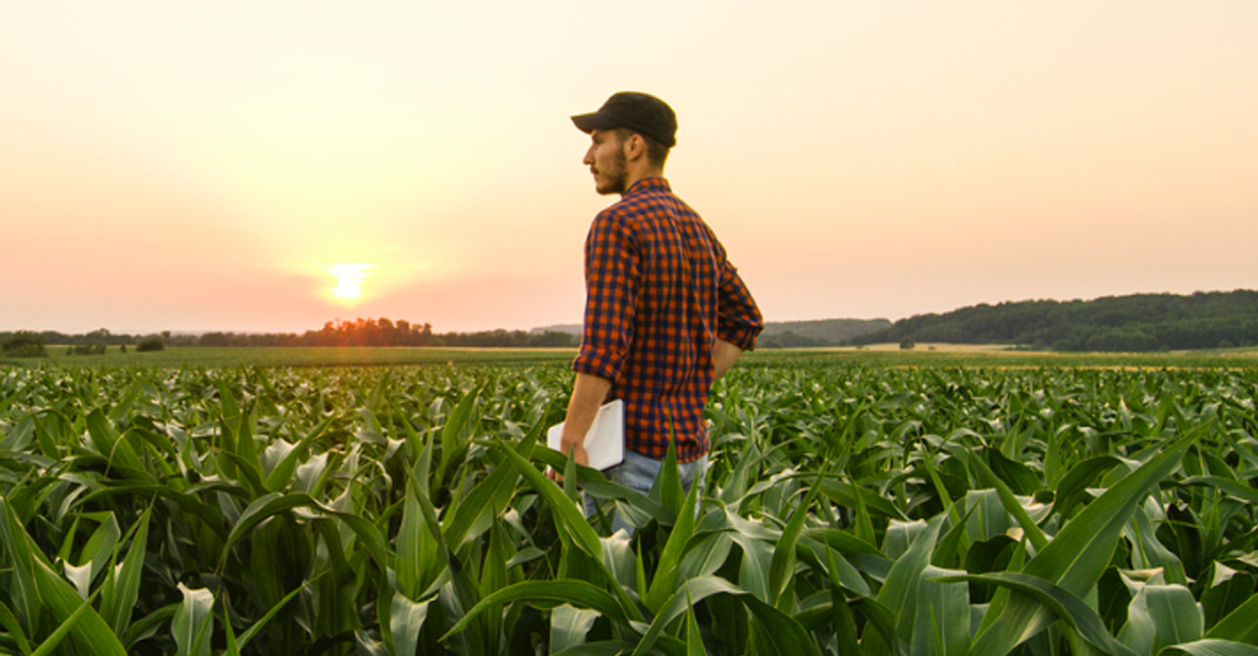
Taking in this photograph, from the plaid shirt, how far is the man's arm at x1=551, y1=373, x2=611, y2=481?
0.04m

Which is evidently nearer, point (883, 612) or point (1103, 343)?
point (883, 612)

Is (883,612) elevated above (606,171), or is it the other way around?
(606,171)

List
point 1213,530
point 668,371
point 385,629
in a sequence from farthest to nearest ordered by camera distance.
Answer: point 668,371 → point 1213,530 → point 385,629

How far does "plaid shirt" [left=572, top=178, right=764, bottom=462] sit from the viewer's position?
6.91 feet

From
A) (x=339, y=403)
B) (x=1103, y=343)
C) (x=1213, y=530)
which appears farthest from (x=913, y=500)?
(x=1103, y=343)

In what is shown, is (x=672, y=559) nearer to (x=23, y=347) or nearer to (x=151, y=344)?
(x=23, y=347)

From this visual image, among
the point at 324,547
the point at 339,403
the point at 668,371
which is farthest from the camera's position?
the point at 339,403

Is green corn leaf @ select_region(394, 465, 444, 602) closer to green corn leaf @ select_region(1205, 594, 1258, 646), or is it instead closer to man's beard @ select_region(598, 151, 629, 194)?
green corn leaf @ select_region(1205, 594, 1258, 646)

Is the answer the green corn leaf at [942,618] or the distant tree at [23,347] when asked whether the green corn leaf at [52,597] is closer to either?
the green corn leaf at [942,618]

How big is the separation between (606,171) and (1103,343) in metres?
121

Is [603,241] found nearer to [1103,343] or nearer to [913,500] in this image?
[913,500]

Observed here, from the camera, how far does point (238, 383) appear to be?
7.29m

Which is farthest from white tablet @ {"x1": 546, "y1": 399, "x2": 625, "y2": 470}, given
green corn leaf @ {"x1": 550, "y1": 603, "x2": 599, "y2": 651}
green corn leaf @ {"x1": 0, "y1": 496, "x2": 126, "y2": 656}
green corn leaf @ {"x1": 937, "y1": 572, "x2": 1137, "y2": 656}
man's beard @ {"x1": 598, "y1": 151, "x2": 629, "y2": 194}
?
green corn leaf @ {"x1": 937, "y1": 572, "x2": 1137, "y2": 656}

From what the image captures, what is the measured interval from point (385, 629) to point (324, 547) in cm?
42
